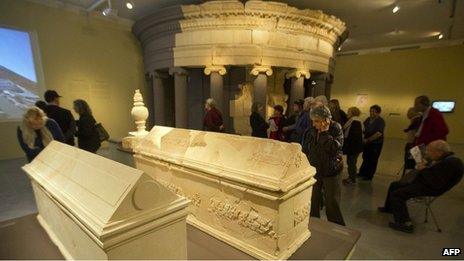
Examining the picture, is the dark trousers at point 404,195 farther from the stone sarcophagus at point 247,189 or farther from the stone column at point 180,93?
the stone column at point 180,93

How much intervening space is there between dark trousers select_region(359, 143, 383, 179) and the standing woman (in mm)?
4729

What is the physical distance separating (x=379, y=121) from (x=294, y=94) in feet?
7.61

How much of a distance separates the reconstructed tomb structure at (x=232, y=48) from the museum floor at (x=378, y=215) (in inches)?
102

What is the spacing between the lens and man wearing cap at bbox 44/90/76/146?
3.38m

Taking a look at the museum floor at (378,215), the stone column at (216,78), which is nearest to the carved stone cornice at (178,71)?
the stone column at (216,78)

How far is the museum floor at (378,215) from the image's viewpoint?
2.41 metres

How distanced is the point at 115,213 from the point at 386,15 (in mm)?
8351

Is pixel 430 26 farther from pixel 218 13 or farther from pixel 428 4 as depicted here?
pixel 218 13

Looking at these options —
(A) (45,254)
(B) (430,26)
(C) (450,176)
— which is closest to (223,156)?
(A) (45,254)

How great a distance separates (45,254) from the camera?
1755 mm

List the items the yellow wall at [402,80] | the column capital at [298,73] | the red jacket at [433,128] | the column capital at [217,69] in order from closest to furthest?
the red jacket at [433,128]
the column capital at [217,69]
the column capital at [298,73]
the yellow wall at [402,80]

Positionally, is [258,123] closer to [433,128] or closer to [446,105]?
[433,128]

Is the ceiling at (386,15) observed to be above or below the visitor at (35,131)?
above

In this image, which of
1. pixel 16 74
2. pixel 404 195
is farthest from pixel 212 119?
pixel 16 74
